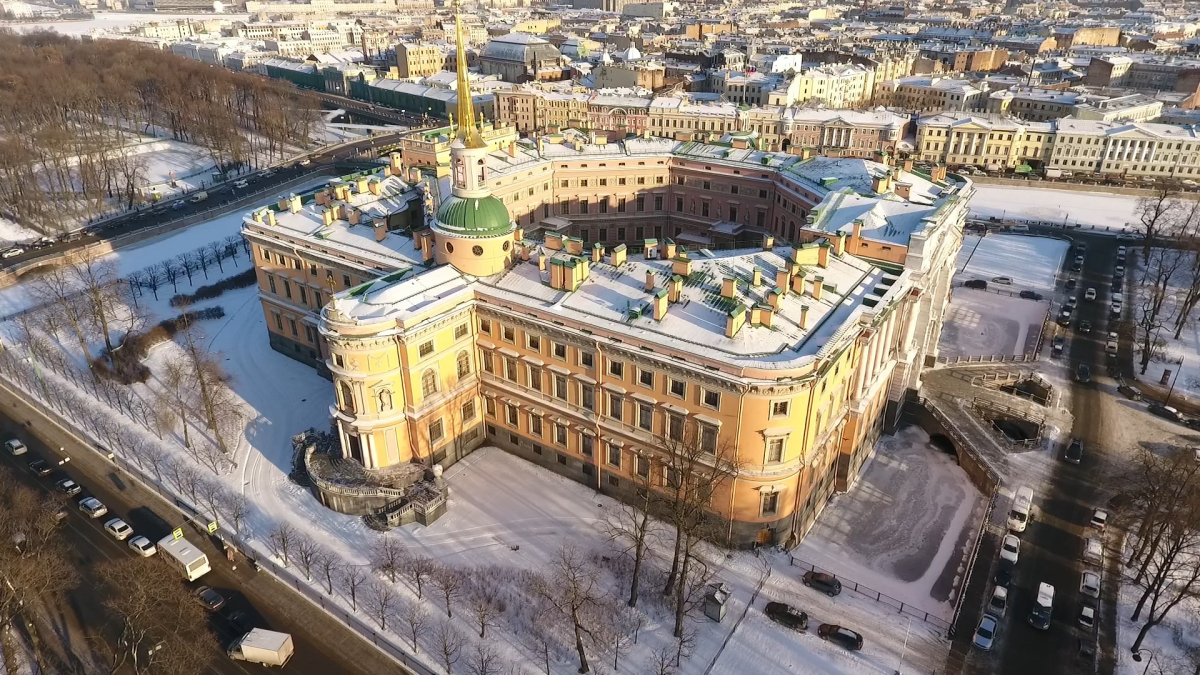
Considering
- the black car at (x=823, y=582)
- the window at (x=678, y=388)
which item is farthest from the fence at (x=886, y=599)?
the window at (x=678, y=388)

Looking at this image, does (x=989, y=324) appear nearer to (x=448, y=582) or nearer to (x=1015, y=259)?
(x=1015, y=259)

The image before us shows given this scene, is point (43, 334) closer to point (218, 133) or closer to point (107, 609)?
point (107, 609)

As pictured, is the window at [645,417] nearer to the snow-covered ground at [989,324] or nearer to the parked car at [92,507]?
the parked car at [92,507]

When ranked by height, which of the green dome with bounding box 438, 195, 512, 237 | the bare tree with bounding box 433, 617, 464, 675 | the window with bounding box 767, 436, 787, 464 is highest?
the green dome with bounding box 438, 195, 512, 237

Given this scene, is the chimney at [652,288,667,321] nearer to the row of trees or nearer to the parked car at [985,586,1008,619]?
the parked car at [985,586,1008,619]

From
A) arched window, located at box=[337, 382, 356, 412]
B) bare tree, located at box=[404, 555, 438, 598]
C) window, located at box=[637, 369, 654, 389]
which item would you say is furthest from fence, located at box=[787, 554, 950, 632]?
arched window, located at box=[337, 382, 356, 412]

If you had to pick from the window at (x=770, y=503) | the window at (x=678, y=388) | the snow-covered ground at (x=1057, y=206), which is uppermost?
the window at (x=678, y=388)
